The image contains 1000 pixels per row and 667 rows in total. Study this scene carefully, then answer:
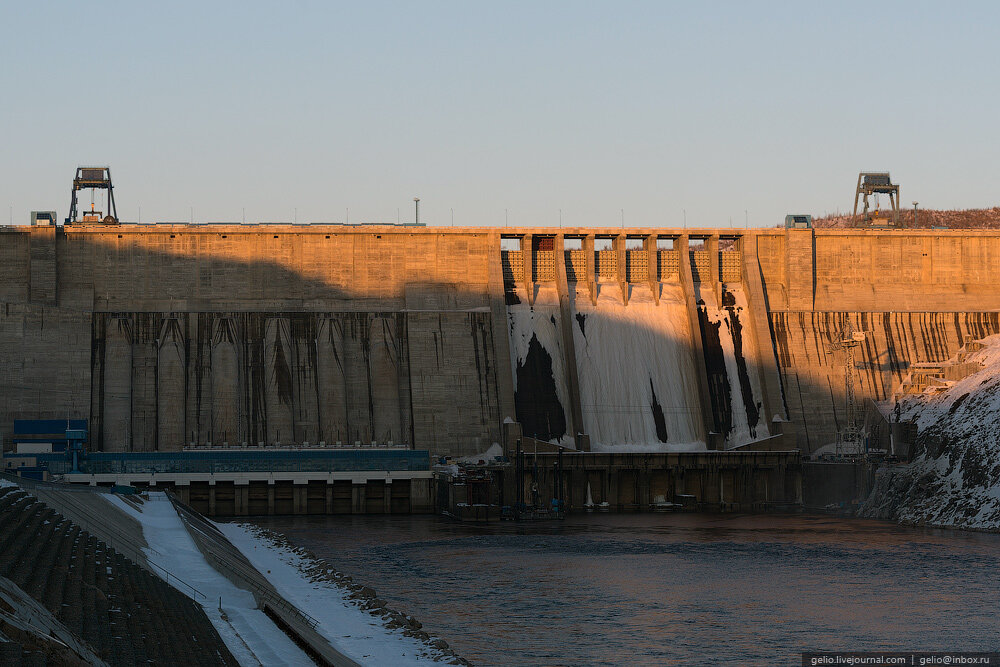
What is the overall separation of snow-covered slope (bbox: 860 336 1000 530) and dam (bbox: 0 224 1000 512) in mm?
11752

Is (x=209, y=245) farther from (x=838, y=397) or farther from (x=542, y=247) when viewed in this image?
(x=838, y=397)

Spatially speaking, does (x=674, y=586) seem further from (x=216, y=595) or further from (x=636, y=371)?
(x=636, y=371)

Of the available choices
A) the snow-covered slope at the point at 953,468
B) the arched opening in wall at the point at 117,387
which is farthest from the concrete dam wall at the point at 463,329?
the snow-covered slope at the point at 953,468

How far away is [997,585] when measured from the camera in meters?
44.0

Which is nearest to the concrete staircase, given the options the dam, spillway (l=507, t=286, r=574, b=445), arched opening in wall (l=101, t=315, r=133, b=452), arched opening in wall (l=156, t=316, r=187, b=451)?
arched opening in wall (l=156, t=316, r=187, b=451)

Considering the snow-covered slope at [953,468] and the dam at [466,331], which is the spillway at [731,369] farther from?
the snow-covered slope at [953,468]

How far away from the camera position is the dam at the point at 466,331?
85.2 m

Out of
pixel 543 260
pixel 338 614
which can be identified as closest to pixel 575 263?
pixel 543 260

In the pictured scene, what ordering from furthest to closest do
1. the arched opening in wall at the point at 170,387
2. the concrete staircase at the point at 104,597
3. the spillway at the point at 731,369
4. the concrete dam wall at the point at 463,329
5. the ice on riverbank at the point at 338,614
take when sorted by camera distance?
the spillway at the point at 731,369 < the concrete dam wall at the point at 463,329 < the arched opening in wall at the point at 170,387 < the ice on riverbank at the point at 338,614 < the concrete staircase at the point at 104,597

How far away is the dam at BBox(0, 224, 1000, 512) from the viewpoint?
8525cm

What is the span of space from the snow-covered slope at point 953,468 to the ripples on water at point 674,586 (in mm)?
2735

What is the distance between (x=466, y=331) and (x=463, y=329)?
274 millimetres

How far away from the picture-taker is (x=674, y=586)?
147 ft

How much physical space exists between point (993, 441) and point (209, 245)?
56793 mm
